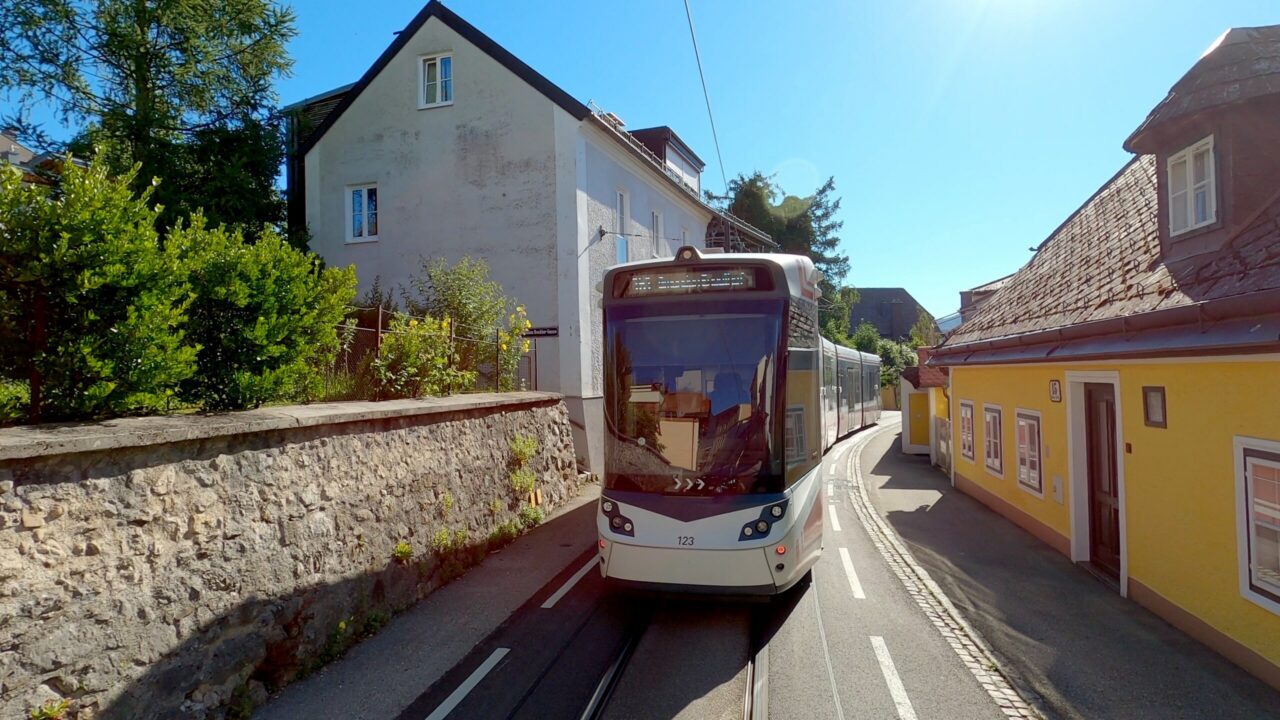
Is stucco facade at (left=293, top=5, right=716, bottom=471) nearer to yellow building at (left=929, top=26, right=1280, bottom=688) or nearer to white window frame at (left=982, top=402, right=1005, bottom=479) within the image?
white window frame at (left=982, top=402, right=1005, bottom=479)

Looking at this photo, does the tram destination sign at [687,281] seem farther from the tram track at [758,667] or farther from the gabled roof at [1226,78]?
the gabled roof at [1226,78]

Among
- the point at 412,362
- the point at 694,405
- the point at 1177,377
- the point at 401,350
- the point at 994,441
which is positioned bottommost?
the point at 994,441

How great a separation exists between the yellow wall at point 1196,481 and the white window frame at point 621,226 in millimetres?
11783

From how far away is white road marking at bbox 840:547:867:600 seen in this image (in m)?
7.54

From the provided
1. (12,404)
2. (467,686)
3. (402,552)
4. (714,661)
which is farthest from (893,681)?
(12,404)

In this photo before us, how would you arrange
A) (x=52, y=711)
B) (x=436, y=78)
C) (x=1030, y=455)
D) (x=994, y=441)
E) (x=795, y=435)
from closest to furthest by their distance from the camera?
(x=52, y=711), (x=795, y=435), (x=1030, y=455), (x=994, y=441), (x=436, y=78)

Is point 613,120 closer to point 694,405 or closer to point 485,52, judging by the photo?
point 485,52

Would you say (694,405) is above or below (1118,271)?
below

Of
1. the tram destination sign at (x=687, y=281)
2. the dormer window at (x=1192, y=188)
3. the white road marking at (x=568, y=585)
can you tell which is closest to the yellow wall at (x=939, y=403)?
the dormer window at (x=1192, y=188)

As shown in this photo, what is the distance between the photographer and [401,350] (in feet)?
28.1

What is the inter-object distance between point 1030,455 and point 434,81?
15.2m

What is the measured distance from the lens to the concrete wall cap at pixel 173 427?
11.9ft

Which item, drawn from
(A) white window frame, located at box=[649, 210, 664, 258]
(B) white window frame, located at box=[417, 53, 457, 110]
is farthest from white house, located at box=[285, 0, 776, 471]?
(A) white window frame, located at box=[649, 210, 664, 258]

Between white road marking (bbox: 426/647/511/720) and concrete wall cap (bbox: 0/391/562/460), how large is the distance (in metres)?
2.50
